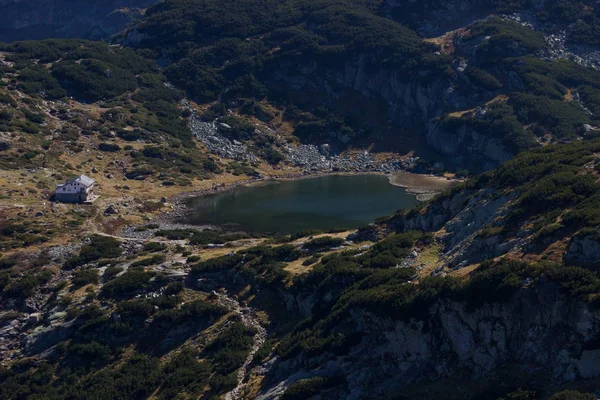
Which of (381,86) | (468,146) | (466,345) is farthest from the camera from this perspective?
(381,86)

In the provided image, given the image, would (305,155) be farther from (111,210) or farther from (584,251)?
(584,251)

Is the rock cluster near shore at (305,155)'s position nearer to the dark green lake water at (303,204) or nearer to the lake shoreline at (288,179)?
the lake shoreline at (288,179)

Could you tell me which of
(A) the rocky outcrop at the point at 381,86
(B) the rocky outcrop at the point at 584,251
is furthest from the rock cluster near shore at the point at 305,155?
(B) the rocky outcrop at the point at 584,251

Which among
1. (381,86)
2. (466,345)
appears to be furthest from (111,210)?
(381,86)

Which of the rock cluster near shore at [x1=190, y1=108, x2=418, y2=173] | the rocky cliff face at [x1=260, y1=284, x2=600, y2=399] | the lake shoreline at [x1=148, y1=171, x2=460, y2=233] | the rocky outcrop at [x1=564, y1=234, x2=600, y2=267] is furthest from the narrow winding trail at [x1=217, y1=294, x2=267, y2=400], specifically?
the rock cluster near shore at [x1=190, y1=108, x2=418, y2=173]

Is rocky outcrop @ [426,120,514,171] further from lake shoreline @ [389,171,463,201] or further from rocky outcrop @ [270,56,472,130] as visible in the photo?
lake shoreline @ [389,171,463,201]
